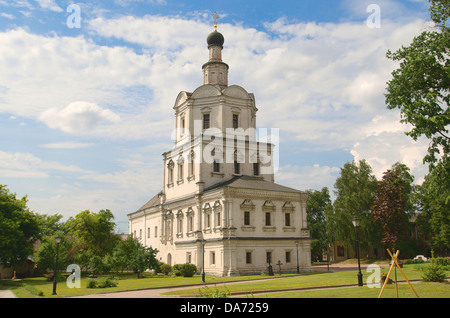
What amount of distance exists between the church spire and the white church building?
126 millimetres

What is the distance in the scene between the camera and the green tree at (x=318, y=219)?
6744 centimetres

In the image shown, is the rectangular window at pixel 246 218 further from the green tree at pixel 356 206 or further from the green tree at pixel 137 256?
the green tree at pixel 356 206

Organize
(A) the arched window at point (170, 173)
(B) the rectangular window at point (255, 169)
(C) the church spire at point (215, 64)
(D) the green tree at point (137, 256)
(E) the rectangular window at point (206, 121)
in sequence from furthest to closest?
1. (A) the arched window at point (170, 173)
2. (C) the church spire at point (215, 64)
3. (B) the rectangular window at point (255, 169)
4. (E) the rectangular window at point (206, 121)
5. (D) the green tree at point (137, 256)

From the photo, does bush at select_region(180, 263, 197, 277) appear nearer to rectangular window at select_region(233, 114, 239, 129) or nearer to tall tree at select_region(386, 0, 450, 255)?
rectangular window at select_region(233, 114, 239, 129)

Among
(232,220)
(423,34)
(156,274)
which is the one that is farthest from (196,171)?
(423,34)

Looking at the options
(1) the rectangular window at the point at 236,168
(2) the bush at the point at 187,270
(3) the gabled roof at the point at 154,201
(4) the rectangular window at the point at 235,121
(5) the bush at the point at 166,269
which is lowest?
(5) the bush at the point at 166,269

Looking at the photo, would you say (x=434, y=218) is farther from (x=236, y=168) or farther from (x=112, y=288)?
(x=112, y=288)

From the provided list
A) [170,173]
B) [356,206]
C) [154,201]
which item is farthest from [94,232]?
[356,206]

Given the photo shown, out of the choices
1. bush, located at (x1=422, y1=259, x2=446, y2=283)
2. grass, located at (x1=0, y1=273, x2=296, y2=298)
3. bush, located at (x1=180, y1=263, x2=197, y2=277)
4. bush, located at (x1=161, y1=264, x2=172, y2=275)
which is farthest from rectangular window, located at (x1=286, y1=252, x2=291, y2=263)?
bush, located at (x1=422, y1=259, x2=446, y2=283)

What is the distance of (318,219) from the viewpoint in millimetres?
71125

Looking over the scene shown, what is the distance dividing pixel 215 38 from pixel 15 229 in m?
32.1

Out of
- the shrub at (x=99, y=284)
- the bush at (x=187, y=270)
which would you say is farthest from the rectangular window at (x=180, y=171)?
the shrub at (x=99, y=284)

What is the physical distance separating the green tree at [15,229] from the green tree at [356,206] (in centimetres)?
4086
